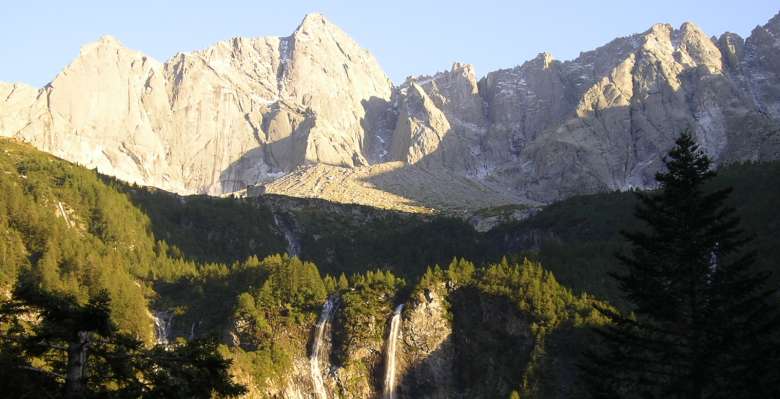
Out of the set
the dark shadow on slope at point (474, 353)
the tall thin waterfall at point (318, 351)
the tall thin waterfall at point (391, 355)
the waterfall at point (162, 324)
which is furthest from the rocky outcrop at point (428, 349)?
the waterfall at point (162, 324)

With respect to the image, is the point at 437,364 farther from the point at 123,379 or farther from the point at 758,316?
the point at 123,379

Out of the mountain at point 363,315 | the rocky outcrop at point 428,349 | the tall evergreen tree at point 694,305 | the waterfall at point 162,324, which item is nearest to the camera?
the tall evergreen tree at point 694,305

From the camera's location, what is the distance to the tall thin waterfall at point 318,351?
16162cm

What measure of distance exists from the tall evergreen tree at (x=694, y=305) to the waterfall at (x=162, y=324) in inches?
5102

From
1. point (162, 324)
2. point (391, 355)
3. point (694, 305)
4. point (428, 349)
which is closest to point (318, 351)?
point (391, 355)

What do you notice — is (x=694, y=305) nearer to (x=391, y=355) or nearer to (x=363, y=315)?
(x=391, y=355)

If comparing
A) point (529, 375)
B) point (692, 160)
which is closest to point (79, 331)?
point (692, 160)

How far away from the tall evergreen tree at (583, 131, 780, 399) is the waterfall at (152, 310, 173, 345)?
130 meters

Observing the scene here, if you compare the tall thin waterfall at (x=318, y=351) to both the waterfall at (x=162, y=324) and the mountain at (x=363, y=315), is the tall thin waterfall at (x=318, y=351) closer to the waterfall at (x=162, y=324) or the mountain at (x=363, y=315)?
the mountain at (x=363, y=315)

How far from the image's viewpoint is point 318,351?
169375mm

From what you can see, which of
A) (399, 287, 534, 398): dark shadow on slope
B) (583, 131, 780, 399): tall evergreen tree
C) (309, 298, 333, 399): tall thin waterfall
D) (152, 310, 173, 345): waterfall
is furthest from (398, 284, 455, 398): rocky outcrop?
(583, 131, 780, 399): tall evergreen tree

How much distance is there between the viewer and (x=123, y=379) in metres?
31.7

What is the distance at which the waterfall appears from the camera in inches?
6947

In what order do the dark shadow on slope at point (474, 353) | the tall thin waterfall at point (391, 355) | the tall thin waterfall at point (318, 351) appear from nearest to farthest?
the tall thin waterfall at point (318, 351) → the dark shadow on slope at point (474, 353) → the tall thin waterfall at point (391, 355)
